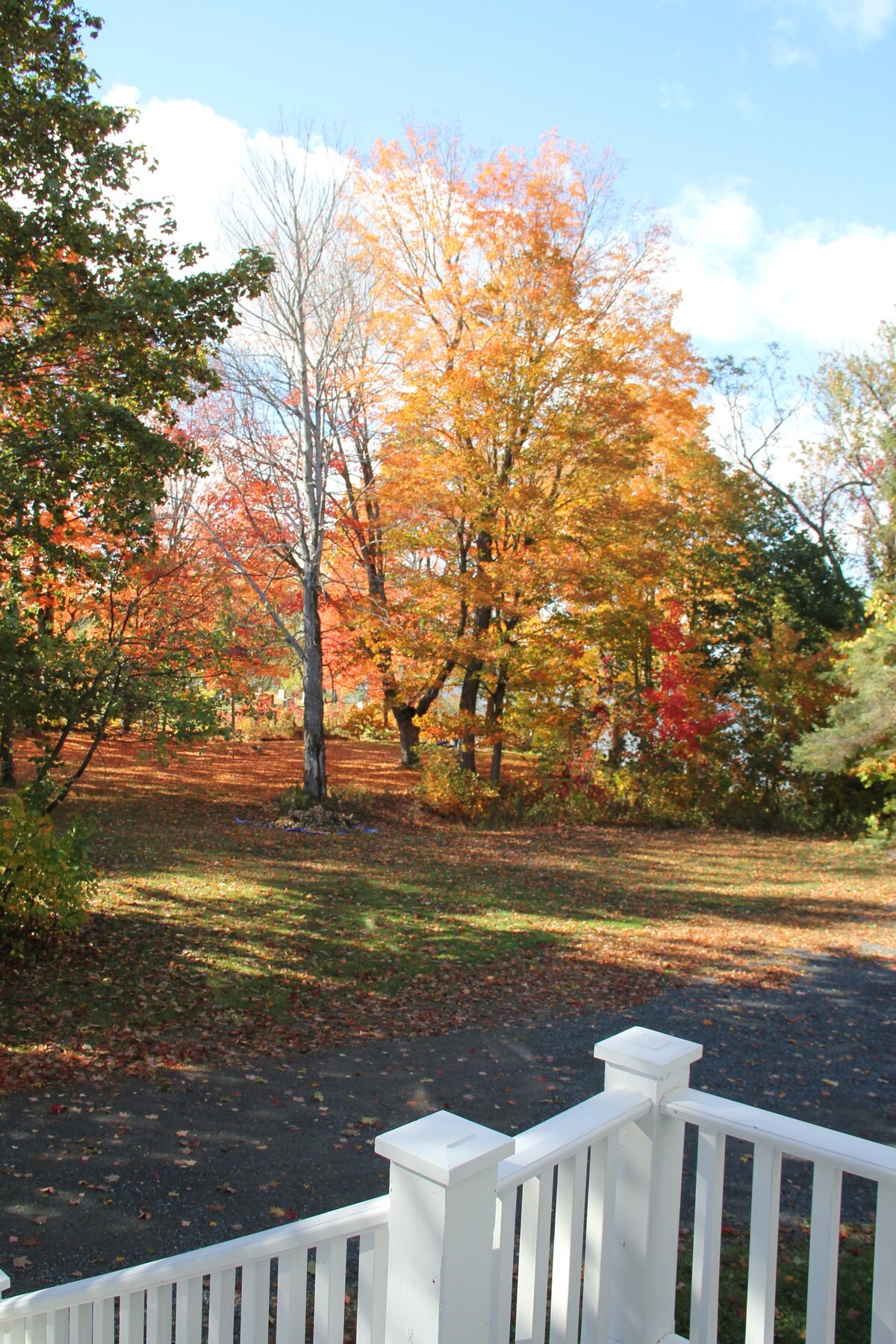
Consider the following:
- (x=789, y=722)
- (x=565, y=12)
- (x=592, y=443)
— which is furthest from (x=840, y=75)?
(x=789, y=722)

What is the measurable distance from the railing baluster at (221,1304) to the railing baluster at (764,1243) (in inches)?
40.9

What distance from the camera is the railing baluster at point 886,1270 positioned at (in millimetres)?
1693

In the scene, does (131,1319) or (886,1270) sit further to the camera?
(131,1319)

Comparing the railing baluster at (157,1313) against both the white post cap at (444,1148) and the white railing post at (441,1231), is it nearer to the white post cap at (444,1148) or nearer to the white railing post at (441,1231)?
the white railing post at (441,1231)

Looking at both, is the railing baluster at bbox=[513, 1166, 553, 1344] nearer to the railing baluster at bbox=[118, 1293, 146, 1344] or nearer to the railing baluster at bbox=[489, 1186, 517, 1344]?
the railing baluster at bbox=[489, 1186, 517, 1344]

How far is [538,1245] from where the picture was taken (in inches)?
74.9

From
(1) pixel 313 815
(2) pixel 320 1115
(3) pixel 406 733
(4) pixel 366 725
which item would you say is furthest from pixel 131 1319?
(4) pixel 366 725

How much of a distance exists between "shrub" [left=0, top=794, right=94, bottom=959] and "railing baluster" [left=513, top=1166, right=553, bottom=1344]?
5792 millimetres

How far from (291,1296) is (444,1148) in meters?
→ 0.62

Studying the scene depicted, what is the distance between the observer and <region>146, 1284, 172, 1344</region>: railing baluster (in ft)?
6.42

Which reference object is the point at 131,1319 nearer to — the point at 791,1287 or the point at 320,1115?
the point at 791,1287

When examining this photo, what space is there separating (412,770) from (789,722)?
7787 mm

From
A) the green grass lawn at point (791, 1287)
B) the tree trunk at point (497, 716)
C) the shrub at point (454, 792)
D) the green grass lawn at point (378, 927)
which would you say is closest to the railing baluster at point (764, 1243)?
the green grass lawn at point (791, 1287)

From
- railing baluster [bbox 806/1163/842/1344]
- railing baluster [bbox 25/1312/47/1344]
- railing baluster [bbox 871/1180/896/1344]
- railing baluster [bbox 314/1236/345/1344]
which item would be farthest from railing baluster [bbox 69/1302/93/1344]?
railing baluster [bbox 871/1180/896/1344]
